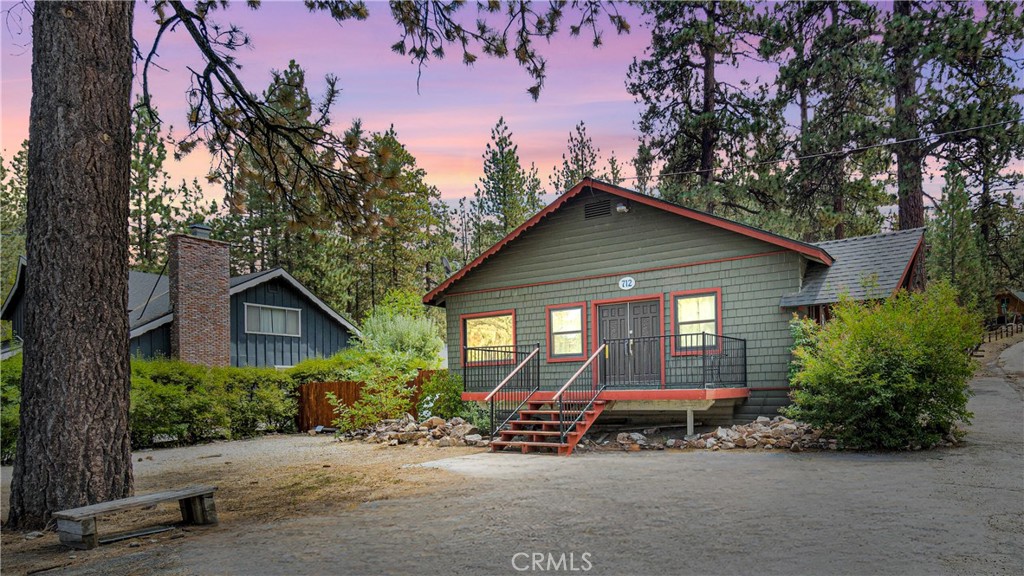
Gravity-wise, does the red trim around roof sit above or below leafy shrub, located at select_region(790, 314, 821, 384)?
above

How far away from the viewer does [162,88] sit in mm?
8188

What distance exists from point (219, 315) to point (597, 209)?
11.4 m

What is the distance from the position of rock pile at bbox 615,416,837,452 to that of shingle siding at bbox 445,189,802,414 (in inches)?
49.4

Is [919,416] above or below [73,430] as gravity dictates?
below

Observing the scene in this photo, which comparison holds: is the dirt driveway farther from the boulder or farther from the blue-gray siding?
the blue-gray siding

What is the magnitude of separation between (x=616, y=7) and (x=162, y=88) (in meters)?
5.53

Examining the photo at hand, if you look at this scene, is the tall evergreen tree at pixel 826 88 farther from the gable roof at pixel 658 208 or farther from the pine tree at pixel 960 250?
the gable roof at pixel 658 208

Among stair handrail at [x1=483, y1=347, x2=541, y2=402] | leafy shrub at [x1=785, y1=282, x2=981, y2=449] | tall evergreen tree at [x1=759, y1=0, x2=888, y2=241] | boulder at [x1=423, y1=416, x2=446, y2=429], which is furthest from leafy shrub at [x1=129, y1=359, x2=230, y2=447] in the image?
tall evergreen tree at [x1=759, y1=0, x2=888, y2=241]

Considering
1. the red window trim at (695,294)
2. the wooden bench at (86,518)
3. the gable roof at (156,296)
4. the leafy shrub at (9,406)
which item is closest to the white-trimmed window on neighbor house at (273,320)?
the gable roof at (156,296)

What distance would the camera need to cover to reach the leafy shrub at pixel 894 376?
10141mm

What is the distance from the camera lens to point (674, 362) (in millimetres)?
14211

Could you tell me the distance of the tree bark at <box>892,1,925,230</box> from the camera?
19578 mm

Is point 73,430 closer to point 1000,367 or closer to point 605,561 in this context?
point 605,561

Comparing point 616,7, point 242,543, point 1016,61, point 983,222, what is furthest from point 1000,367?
point 242,543
